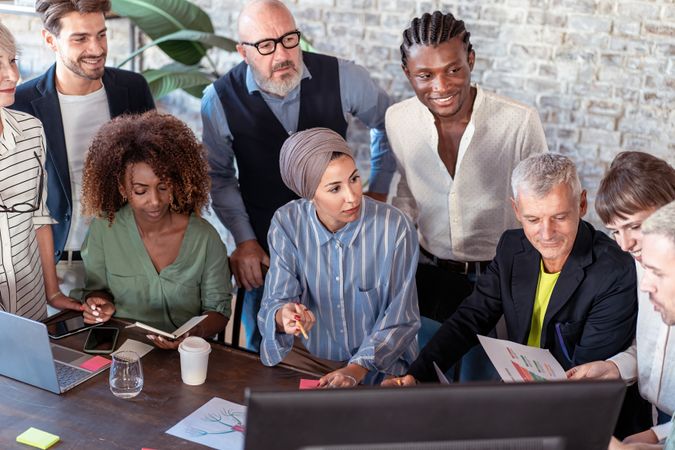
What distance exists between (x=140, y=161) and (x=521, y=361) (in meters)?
1.43

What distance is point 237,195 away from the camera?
11.2 feet

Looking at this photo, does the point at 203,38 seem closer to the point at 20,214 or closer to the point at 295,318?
the point at 20,214

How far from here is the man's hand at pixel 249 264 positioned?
10.6 feet

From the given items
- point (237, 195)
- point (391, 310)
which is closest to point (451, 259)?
point (391, 310)

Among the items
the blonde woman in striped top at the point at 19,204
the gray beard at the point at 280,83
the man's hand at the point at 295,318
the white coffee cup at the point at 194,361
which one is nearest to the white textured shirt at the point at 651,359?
the man's hand at the point at 295,318

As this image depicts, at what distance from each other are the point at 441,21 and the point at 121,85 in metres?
1.31

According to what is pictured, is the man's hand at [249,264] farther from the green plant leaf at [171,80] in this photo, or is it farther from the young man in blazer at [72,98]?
the green plant leaf at [171,80]

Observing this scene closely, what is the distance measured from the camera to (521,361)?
Answer: 7.71 feet

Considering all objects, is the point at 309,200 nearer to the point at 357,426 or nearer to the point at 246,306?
the point at 246,306

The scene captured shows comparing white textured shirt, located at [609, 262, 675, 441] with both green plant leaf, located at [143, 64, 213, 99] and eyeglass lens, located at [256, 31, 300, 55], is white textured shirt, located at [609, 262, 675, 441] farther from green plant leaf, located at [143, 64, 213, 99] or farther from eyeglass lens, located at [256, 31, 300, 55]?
green plant leaf, located at [143, 64, 213, 99]

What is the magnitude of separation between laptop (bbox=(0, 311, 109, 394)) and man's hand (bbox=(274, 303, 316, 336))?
1.81 ft

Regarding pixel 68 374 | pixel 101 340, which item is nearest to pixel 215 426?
pixel 68 374

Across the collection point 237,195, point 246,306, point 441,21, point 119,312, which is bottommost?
point 246,306

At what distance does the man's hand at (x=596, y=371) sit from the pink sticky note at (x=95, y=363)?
4.40 feet
